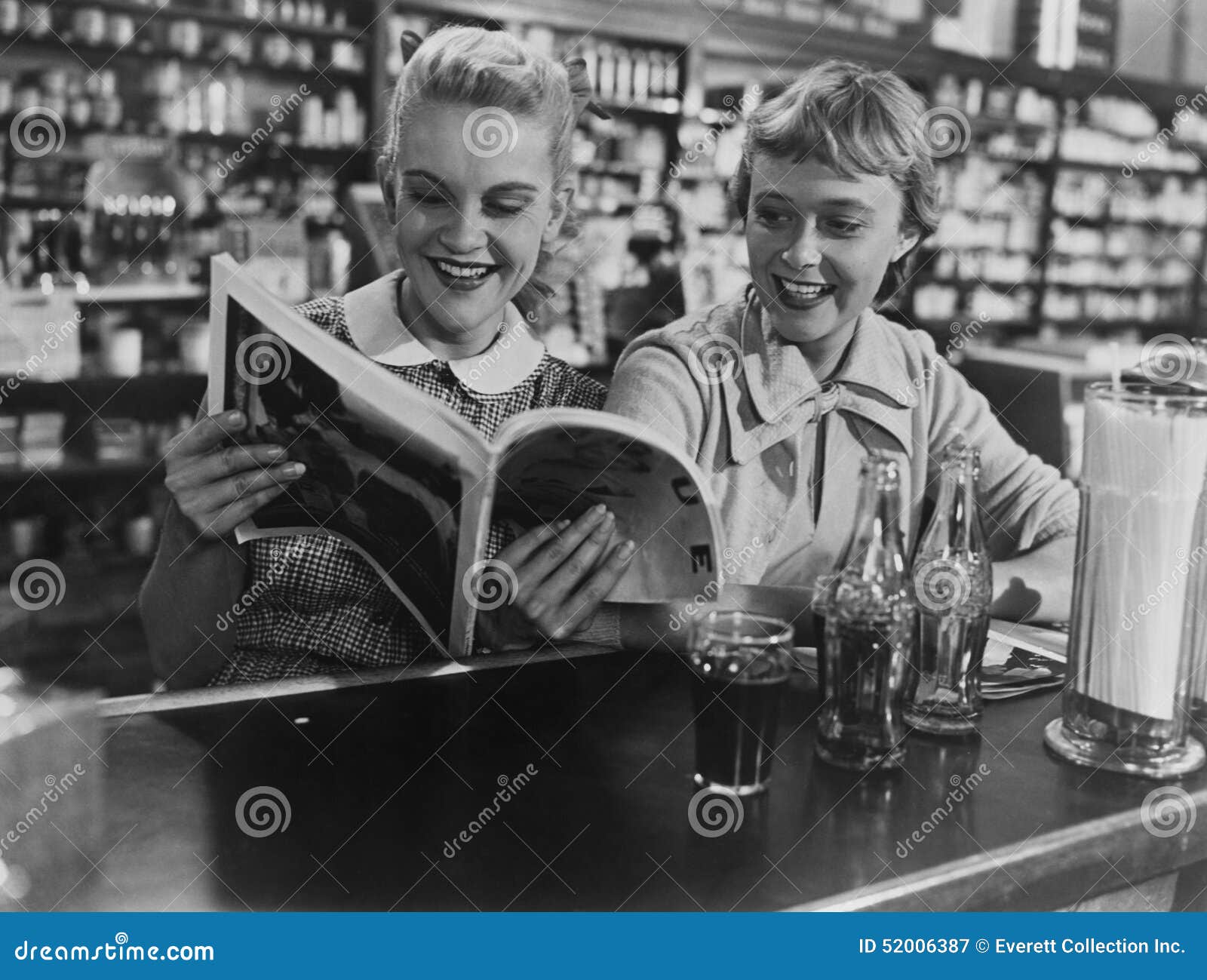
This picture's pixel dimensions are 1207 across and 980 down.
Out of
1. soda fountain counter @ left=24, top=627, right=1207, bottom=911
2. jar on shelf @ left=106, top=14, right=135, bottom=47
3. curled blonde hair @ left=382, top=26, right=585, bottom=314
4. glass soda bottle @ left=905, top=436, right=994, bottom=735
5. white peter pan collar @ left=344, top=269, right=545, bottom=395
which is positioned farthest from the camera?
jar on shelf @ left=106, top=14, right=135, bottom=47

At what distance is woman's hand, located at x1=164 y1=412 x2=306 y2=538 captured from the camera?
1211 millimetres

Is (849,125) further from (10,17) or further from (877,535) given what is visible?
(10,17)

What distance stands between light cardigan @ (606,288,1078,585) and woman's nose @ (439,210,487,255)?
23cm

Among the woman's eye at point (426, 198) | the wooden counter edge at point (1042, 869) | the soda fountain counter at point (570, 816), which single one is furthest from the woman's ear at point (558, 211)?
the wooden counter edge at point (1042, 869)

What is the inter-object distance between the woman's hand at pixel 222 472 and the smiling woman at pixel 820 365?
0.43 metres

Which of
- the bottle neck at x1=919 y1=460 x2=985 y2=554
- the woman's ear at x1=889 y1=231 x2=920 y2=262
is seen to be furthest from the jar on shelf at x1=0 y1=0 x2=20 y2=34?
the bottle neck at x1=919 y1=460 x2=985 y2=554

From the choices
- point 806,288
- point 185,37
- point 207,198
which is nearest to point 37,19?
point 185,37

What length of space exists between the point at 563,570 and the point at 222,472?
0.37 metres

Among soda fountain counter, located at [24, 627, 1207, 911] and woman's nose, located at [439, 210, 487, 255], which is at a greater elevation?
woman's nose, located at [439, 210, 487, 255]

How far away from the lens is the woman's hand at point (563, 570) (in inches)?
46.5

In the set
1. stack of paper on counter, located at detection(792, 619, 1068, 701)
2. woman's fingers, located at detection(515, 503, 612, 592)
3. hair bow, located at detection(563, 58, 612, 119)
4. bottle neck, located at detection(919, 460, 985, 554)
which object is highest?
hair bow, located at detection(563, 58, 612, 119)

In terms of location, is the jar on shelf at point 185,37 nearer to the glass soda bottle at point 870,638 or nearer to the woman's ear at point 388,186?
the woman's ear at point 388,186

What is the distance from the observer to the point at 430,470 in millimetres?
1048

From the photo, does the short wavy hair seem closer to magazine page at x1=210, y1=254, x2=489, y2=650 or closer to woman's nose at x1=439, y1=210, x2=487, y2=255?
woman's nose at x1=439, y1=210, x2=487, y2=255
